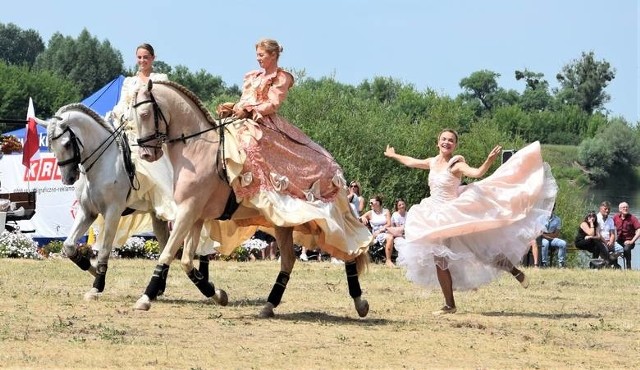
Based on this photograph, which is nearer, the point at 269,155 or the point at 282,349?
the point at 282,349

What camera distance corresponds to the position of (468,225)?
12.8 metres

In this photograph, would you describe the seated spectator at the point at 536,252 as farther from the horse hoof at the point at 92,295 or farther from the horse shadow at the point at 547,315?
the horse hoof at the point at 92,295

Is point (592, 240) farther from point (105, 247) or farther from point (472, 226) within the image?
point (105, 247)

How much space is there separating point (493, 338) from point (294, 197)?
230 centimetres

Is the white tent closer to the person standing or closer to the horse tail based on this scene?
the person standing

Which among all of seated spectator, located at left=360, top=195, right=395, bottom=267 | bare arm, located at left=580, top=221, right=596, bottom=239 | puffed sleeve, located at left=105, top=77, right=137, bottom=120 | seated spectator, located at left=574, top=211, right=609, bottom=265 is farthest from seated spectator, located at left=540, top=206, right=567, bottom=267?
puffed sleeve, located at left=105, top=77, right=137, bottom=120

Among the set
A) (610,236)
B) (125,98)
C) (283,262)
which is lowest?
(283,262)

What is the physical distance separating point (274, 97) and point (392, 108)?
184 ft

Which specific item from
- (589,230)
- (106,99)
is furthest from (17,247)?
(589,230)

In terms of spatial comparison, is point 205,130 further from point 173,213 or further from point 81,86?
point 81,86

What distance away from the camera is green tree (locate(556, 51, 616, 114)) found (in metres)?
144

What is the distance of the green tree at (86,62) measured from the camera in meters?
115

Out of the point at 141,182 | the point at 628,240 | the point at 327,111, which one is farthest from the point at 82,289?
the point at 327,111

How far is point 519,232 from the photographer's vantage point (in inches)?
511
